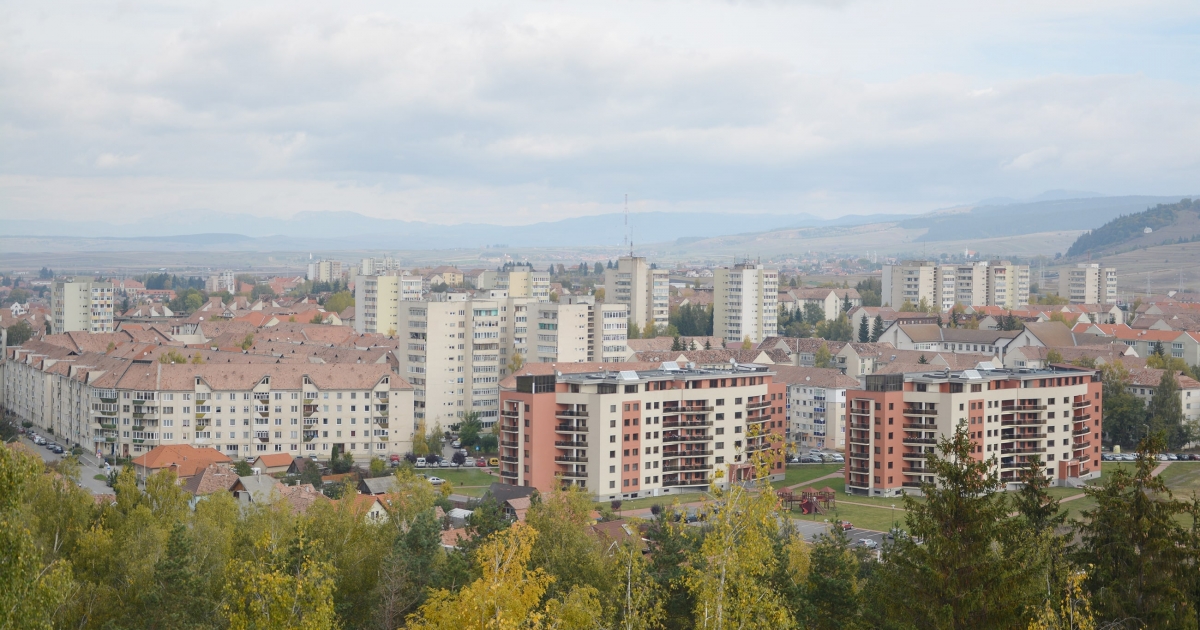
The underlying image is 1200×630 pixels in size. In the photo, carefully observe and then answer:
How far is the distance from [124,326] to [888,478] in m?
54.9

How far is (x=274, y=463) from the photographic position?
166ft

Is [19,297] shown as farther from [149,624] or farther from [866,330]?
[149,624]

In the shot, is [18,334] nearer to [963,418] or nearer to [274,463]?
[274,463]

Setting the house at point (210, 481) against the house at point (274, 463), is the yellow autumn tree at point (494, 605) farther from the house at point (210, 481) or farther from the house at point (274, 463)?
the house at point (274, 463)

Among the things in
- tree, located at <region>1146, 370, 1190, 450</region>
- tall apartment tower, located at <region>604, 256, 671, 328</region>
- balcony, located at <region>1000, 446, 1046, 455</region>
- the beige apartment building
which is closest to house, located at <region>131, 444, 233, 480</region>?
balcony, located at <region>1000, 446, 1046, 455</region>

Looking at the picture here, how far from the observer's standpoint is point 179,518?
30031 millimetres

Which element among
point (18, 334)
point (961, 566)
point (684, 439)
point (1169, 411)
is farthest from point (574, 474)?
point (18, 334)

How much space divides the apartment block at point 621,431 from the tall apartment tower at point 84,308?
189 ft

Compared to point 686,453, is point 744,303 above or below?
above

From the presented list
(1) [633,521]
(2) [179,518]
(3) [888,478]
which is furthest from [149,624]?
(3) [888,478]

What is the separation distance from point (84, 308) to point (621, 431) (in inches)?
2409

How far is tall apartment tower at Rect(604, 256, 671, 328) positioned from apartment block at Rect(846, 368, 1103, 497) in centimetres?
5039

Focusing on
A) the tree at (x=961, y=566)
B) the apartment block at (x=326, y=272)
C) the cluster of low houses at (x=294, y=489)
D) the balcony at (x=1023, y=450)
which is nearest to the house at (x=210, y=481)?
the cluster of low houses at (x=294, y=489)

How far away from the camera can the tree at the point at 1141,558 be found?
18.0m
